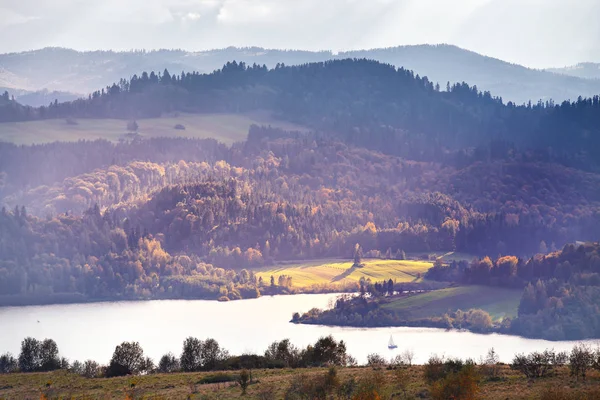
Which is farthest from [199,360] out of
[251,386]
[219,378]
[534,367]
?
[534,367]

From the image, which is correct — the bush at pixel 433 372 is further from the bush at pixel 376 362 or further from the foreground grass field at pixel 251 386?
the bush at pixel 376 362

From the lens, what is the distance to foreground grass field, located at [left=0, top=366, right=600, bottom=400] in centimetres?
7925

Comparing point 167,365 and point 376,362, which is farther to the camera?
point 167,365

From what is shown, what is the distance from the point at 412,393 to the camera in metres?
80.6

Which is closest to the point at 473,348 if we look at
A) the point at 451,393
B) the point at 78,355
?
the point at 78,355

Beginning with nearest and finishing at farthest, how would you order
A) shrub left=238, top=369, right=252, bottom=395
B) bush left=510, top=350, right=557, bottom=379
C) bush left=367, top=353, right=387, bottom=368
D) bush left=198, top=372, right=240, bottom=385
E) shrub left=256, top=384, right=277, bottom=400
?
shrub left=256, top=384, right=277, bottom=400, bush left=510, top=350, right=557, bottom=379, shrub left=238, top=369, right=252, bottom=395, bush left=198, top=372, right=240, bottom=385, bush left=367, top=353, right=387, bottom=368

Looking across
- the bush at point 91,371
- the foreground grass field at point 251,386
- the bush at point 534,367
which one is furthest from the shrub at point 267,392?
the bush at point 91,371

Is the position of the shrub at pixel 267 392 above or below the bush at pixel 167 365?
above

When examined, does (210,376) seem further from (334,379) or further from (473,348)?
(473,348)

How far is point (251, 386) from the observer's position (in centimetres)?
8850

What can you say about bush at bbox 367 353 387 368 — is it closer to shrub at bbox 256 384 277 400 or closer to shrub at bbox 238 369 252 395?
shrub at bbox 238 369 252 395

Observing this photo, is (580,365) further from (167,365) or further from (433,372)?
(167,365)

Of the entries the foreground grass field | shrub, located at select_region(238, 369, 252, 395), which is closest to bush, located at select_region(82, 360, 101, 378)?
the foreground grass field

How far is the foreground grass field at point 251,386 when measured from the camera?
79.2 m
